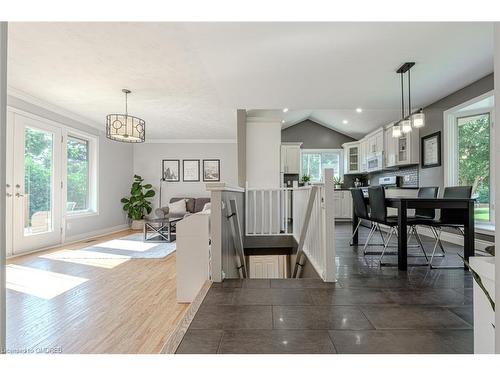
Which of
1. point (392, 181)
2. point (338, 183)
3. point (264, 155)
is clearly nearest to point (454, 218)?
point (264, 155)

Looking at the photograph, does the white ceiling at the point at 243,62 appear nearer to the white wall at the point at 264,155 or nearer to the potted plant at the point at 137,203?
the white wall at the point at 264,155

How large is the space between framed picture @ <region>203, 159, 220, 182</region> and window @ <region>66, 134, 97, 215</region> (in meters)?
2.93

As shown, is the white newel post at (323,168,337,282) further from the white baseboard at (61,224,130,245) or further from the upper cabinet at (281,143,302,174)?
the upper cabinet at (281,143,302,174)

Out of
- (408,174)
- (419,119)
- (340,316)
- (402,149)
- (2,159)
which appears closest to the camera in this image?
(2,159)

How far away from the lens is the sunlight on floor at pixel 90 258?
152 inches

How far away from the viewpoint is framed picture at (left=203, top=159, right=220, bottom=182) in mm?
8125

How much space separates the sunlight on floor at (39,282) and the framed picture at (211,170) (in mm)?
5069

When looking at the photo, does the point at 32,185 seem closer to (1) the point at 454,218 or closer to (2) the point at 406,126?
(2) the point at 406,126

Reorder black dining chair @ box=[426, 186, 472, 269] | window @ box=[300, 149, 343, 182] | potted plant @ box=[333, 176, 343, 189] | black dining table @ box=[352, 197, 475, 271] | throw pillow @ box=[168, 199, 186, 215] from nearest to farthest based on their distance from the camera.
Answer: black dining table @ box=[352, 197, 475, 271] < black dining chair @ box=[426, 186, 472, 269] < throw pillow @ box=[168, 199, 186, 215] < potted plant @ box=[333, 176, 343, 189] < window @ box=[300, 149, 343, 182]

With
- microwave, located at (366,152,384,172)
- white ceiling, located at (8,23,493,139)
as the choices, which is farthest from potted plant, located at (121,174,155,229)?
microwave, located at (366,152,384,172)

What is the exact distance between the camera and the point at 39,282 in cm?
303

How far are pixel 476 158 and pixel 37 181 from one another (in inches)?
273

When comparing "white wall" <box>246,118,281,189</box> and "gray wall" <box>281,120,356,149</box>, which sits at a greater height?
"gray wall" <box>281,120,356,149</box>
